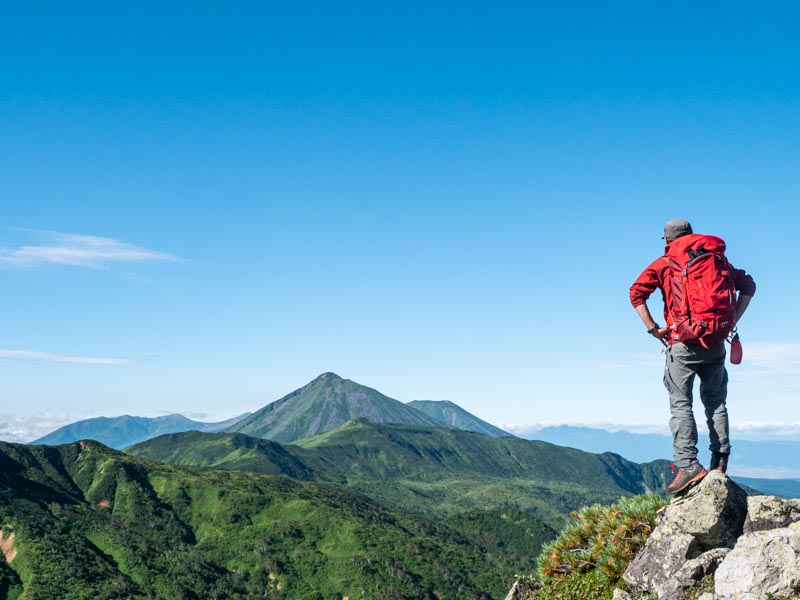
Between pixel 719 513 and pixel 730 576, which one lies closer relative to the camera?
pixel 730 576

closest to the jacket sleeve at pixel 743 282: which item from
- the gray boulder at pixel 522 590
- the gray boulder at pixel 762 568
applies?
the gray boulder at pixel 762 568

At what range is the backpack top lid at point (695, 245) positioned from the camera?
13.8m

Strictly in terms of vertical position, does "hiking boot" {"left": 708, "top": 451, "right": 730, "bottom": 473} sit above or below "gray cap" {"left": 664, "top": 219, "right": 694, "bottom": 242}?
below

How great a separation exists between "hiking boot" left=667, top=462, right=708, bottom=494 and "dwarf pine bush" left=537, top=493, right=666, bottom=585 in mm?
594

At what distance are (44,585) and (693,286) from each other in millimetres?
183112

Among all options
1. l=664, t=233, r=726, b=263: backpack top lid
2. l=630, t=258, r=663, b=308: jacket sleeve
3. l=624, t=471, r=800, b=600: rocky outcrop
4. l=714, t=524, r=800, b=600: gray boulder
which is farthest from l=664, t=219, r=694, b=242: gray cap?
l=714, t=524, r=800, b=600: gray boulder

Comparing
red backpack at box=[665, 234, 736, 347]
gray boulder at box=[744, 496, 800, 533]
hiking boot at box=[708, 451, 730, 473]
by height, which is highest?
red backpack at box=[665, 234, 736, 347]

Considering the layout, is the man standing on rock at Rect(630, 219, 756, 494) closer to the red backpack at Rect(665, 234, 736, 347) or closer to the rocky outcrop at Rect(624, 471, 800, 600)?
the red backpack at Rect(665, 234, 736, 347)

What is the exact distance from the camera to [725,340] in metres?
13.7

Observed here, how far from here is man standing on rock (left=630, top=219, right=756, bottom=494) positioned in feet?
43.8

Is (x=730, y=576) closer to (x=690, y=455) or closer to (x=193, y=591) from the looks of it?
(x=690, y=455)

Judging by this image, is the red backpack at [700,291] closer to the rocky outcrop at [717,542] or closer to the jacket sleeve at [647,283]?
the jacket sleeve at [647,283]

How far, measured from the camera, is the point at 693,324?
1337 centimetres

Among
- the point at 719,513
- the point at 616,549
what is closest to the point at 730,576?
the point at 719,513
